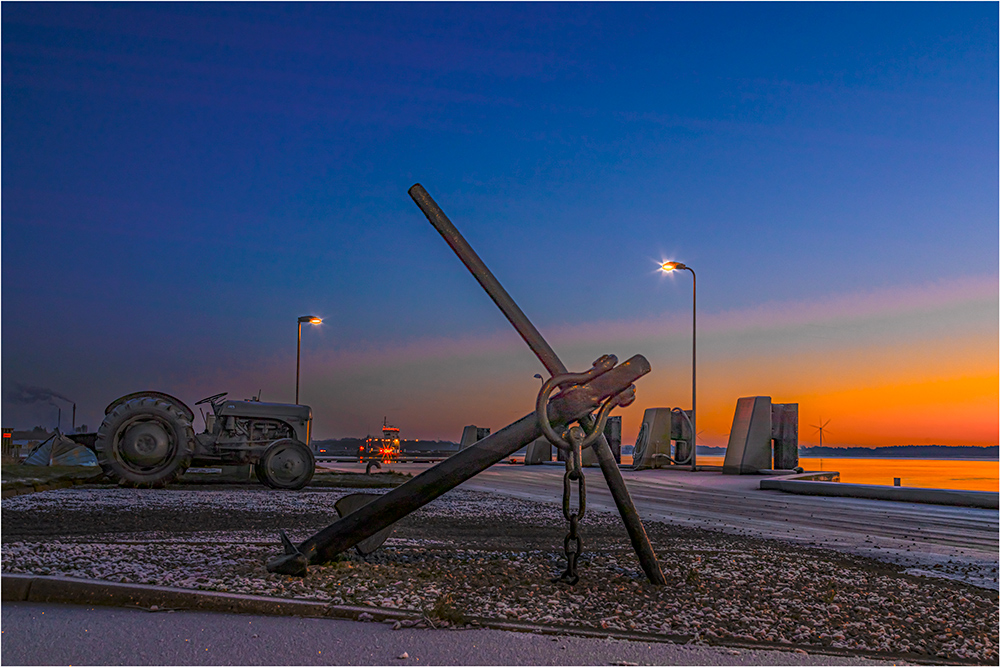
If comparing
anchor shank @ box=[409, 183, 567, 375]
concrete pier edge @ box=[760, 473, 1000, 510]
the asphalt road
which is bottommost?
concrete pier edge @ box=[760, 473, 1000, 510]

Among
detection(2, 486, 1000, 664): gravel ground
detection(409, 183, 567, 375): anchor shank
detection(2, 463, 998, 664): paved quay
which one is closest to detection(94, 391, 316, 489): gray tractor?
detection(2, 463, 998, 664): paved quay

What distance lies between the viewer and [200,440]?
16.2 metres

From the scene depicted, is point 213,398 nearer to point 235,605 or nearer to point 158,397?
point 158,397

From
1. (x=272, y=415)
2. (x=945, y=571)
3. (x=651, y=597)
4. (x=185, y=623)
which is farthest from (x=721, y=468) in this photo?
(x=185, y=623)

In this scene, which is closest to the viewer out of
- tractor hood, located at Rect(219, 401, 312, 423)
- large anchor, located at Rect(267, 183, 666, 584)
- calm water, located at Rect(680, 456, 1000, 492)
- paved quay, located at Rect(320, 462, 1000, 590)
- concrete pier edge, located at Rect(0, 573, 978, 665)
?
concrete pier edge, located at Rect(0, 573, 978, 665)

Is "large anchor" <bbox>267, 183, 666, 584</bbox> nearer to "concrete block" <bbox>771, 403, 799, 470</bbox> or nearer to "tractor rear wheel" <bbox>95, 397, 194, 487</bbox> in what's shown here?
"tractor rear wheel" <bbox>95, 397, 194, 487</bbox>

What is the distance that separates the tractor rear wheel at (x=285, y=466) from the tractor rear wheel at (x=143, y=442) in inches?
65.8

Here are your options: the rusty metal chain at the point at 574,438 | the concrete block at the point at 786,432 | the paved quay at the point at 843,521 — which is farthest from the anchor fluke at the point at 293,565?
the concrete block at the point at 786,432

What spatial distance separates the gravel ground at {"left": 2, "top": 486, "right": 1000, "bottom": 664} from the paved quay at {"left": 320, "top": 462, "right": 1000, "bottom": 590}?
833 mm

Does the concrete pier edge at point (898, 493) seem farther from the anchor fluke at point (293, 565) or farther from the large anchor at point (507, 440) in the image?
the anchor fluke at point (293, 565)

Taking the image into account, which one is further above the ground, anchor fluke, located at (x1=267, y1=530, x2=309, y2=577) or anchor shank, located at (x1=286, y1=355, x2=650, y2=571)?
anchor shank, located at (x1=286, y1=355, x2=650, y2=571)

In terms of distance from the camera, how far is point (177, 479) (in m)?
16.2

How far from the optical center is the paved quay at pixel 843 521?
7773 millimetres

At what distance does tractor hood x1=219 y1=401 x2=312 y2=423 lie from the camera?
16.8 meters
